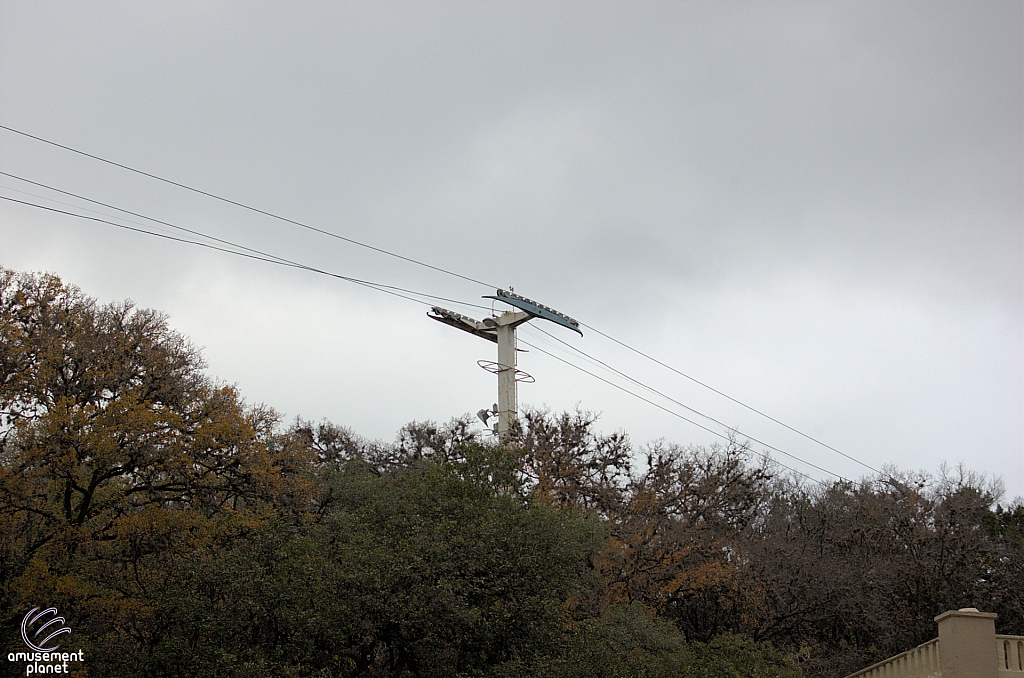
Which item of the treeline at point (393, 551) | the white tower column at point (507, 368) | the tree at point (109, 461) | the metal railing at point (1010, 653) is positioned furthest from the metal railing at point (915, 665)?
the white tower column at point (507, 368)

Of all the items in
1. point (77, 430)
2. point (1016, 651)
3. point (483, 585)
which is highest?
point (77, 430)

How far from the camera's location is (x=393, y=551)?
19219 mm

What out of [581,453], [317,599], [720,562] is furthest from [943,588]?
[317,599]

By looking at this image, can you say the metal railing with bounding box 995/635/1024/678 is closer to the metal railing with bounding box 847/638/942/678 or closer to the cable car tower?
the metal railing with bounding box 847/638/942/678

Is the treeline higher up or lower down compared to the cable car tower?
lower down

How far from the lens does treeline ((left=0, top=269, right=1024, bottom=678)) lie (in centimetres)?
1877

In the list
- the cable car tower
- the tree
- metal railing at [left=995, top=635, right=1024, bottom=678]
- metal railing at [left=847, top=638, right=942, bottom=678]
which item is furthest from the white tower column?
metal railing at [left=995, top=635, right=1024, bottom=678]

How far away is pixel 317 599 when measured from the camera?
18.8 metres

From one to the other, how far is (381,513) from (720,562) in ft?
47.3

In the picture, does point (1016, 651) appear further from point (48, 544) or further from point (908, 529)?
point (48, 544)

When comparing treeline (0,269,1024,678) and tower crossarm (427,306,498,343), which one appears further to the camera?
tower crossarm (427,306,498,343)

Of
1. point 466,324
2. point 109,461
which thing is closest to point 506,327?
point 466,324

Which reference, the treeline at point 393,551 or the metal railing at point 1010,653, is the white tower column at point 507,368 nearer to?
the treeline at point 393,551

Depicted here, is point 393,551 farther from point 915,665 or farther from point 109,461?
point 915,665
